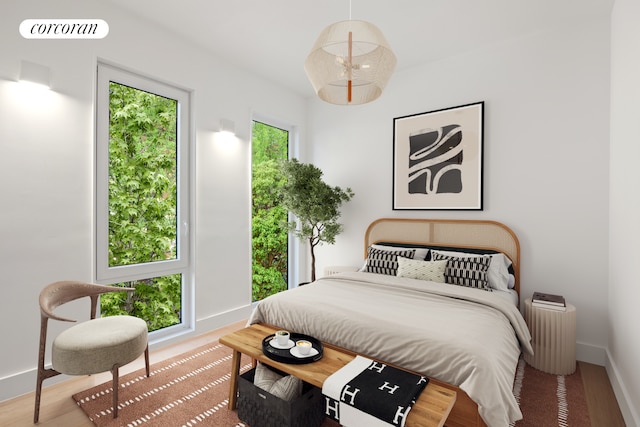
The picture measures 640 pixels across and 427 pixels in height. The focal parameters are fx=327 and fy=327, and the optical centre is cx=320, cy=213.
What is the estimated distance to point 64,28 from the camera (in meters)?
2.42

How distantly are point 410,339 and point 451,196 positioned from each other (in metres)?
2.02

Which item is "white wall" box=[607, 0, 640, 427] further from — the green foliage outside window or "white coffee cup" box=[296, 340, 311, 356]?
the green foliage outside window

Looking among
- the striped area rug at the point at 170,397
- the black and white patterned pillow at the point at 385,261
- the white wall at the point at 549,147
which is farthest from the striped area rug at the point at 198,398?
the black and white patterned pillow at the point at 385,261

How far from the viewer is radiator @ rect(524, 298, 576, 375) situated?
98.4 inches

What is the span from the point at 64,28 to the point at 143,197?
54.4 inches

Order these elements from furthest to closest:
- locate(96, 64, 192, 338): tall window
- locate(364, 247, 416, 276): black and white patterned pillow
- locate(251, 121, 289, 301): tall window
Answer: locate(251, 121, 289, 301): tall window, locate(364, 247, 416, 276): black and white patterned pillow, locate(96, 64, 192, 338): tall window

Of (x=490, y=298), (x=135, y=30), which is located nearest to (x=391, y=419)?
(x=490, y=298)

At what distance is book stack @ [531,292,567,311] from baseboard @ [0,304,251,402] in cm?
289

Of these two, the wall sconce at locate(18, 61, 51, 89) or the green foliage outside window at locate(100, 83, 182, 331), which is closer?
the wall sconce at locate(18, 61, 51, 89)

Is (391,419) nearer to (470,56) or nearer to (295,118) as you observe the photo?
(470,56)

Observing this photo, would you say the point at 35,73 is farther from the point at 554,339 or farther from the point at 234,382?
the point at 554,339

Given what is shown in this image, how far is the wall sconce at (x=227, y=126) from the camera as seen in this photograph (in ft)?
11.5

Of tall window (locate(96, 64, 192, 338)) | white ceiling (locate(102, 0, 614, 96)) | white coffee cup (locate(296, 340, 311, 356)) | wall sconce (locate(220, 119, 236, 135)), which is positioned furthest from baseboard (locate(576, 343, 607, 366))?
wall sconce (locate(220, 119, 236, 135))

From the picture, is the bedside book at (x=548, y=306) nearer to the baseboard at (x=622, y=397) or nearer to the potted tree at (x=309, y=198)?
the baseboard at (x=622, y=397)
